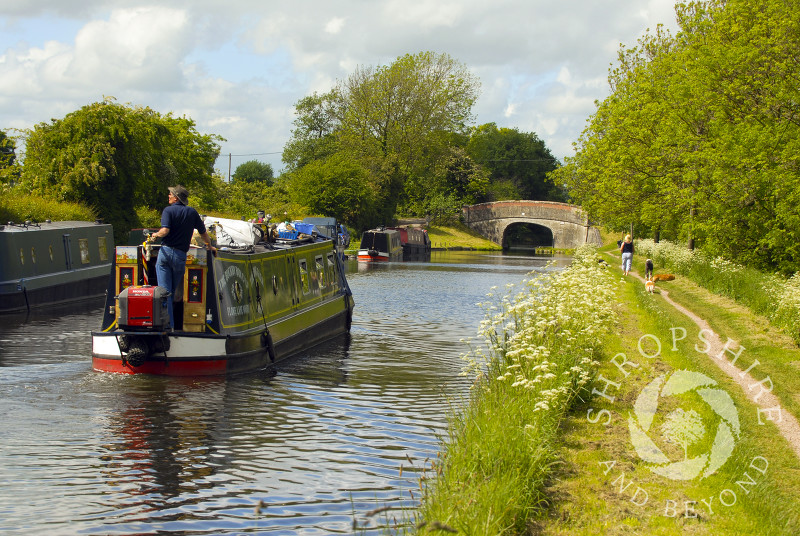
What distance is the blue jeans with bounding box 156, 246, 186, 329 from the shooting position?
11.6 meters

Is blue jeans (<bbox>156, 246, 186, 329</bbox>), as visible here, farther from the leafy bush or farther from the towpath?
the leafy bush

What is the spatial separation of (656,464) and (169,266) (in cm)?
711

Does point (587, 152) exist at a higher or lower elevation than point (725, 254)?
higher

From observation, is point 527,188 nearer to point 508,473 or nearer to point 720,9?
point 720,9

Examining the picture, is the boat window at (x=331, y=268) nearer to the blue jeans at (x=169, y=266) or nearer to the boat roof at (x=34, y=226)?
the blue jeans at (x=169, y=266)

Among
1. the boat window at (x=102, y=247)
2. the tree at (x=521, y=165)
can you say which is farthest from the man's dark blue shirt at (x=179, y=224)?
the tree at (x=521, y=165)

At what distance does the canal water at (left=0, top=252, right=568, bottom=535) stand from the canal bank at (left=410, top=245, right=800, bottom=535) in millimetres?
1096

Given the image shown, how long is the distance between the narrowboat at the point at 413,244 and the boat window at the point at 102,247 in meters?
32.5

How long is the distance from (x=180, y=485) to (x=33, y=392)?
417 cm

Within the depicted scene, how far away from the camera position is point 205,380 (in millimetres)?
11992

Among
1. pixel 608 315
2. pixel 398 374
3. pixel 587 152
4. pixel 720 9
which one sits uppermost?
pixel 720 9

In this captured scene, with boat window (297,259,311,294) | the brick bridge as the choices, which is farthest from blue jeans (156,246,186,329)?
the brick bridge

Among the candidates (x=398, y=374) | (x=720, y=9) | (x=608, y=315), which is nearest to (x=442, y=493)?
(x=608, y=315)

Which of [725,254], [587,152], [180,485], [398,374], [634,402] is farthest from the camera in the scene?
[587,152]
